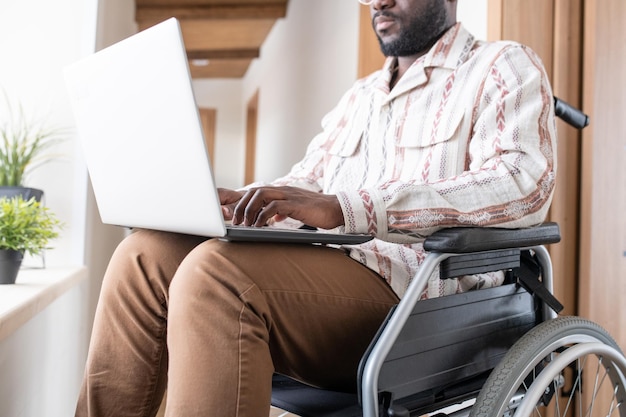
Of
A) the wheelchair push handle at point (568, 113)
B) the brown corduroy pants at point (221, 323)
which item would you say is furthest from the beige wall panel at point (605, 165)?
the brown corduroy pants at point (221, 323)

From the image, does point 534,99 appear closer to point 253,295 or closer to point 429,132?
A: point 429,132

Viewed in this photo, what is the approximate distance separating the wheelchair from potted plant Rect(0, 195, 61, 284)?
30.4 inches

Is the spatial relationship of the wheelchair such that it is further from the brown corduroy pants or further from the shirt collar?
the shirt collar

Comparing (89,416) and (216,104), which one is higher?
(216,104)

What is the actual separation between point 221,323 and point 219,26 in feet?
16.5

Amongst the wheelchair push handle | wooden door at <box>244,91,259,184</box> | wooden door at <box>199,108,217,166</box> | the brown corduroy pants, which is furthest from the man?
wooden door at <box>199,108,217,166</box>

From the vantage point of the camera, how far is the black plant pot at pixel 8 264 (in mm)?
1425

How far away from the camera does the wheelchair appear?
81 centimetres

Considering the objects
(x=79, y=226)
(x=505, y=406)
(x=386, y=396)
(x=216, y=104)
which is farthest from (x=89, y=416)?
(x=216, y=104)

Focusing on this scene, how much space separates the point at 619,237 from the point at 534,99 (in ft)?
2.11

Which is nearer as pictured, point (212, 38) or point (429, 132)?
point (429, 132)

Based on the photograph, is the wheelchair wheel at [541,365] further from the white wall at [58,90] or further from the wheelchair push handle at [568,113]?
the white wall at [58,90]

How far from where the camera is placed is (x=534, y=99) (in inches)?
39.1

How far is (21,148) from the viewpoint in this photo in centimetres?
181
